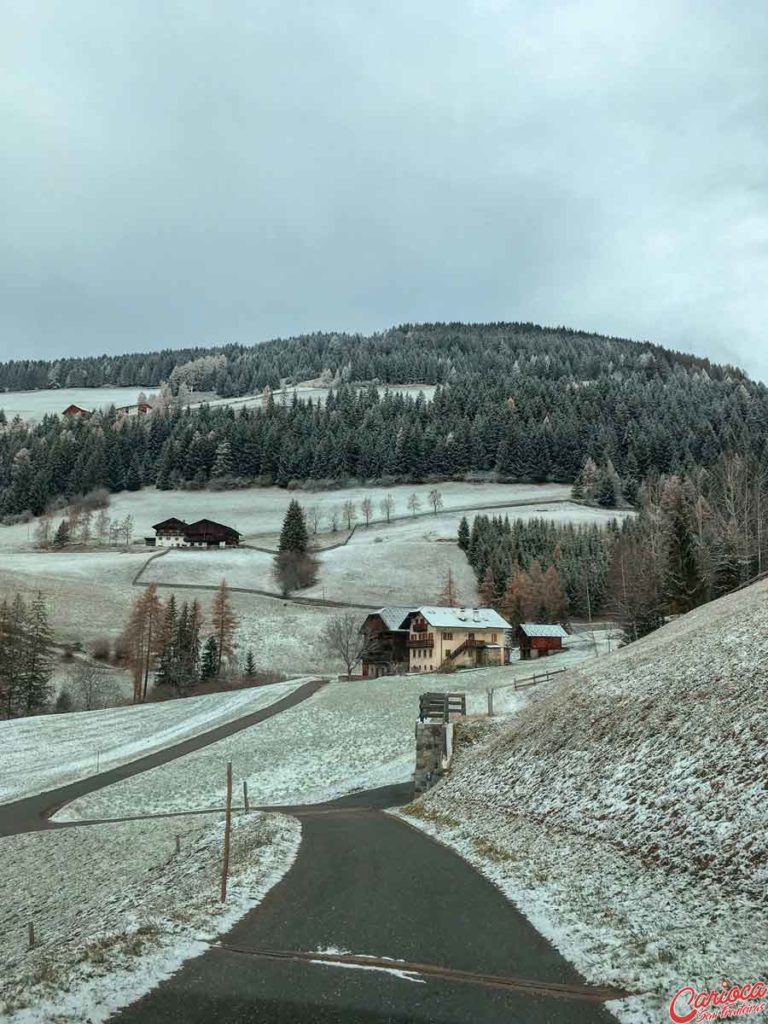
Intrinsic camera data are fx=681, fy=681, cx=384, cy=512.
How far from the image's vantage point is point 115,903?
16.2 m

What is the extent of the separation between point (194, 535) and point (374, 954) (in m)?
141

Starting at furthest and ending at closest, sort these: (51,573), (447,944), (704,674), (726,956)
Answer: (51,573) < (704,674) < (447,944) < (726,956)

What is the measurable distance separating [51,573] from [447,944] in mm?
114376

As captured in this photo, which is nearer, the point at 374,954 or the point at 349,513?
the point at 374,954

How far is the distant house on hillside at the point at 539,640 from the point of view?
291ft

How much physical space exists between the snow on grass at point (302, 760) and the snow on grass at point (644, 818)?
12809mm

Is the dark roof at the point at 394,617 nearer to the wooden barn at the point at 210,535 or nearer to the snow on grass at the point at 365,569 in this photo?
the snow on grass at the point at 365,569

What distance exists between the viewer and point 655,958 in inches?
340

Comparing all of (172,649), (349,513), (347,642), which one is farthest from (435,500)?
(172,649)

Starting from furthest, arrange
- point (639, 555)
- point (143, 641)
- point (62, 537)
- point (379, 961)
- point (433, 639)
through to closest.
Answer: point (62, 537) → point (433, 639) → point (639, 555) → point (143, 641) → point (379, 961)

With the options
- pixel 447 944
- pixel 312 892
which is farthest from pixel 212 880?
pixel 447 944

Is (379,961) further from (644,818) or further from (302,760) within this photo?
(302,760)

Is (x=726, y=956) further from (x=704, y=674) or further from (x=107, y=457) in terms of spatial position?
(x=107, y=457)

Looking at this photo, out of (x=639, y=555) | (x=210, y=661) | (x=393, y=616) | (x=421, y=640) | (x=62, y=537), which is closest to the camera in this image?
(x=210, y=661)
